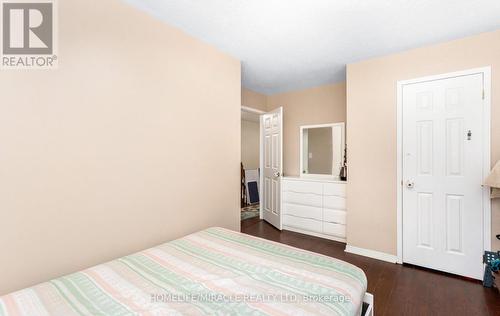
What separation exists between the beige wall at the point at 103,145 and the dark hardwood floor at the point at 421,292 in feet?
5.80

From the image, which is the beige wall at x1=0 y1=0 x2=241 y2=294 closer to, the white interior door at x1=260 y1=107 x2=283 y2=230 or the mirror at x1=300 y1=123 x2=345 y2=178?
the white interior door at x1=260 y1=107 x2=283 y2=230

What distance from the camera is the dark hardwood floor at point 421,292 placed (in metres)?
1.79

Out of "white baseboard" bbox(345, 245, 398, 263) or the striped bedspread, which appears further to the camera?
"white baseboard" bbox(345, 245, 398, 263)

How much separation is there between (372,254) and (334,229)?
58cm

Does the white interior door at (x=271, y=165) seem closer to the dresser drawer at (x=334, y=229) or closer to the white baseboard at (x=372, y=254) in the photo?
the dresser drawer at (x=334, y=229)

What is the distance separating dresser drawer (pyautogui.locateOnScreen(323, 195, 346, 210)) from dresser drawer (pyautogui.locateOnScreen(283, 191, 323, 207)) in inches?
3.1

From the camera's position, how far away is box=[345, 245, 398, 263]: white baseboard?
260 cm

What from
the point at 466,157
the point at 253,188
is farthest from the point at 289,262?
the point at 253,188

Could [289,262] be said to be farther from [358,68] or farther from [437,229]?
[358,68]

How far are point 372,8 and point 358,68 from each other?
110 cm

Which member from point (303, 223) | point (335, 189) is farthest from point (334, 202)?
point (303, 223)
